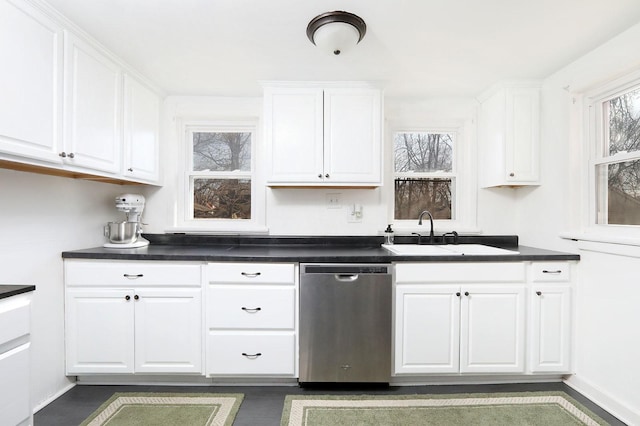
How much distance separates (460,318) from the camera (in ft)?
6.60

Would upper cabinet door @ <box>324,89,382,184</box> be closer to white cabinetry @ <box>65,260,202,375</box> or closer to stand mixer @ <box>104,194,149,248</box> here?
white cabinetry @ <box>65,260,202,375</box>

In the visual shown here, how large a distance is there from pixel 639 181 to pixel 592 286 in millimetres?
713

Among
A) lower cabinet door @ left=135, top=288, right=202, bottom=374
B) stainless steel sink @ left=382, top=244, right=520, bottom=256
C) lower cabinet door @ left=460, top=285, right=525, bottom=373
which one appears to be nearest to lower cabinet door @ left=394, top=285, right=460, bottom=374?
lower cabinet door @ left=460, top=285, right=525, bottom=373

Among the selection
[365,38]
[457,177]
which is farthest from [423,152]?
[365,38]

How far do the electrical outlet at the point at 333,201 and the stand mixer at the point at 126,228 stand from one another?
157 cm

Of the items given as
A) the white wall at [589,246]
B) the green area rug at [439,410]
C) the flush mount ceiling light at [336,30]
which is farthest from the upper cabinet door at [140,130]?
the white wall at [589,246]

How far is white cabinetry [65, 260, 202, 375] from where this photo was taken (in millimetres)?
1963

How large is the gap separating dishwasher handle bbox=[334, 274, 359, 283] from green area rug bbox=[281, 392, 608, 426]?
2.47ft

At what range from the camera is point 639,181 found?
5.95 feet

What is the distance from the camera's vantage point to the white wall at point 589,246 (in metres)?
1.73

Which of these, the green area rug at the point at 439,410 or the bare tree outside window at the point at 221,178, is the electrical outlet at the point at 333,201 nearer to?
the bare tree outside window at the point at 221,178

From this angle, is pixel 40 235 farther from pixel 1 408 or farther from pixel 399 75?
pixel 399 75

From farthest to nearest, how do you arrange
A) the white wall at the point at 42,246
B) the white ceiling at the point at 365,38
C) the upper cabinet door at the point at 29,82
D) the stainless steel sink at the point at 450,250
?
1. the stainless steel sink at the point at 450,250
2. the white wall at the point at 42,246
3. the white ceiling at the point at 365,38
4. the upper cabinet door at the point at 29,82

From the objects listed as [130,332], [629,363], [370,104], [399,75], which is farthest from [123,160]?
[629,363]
